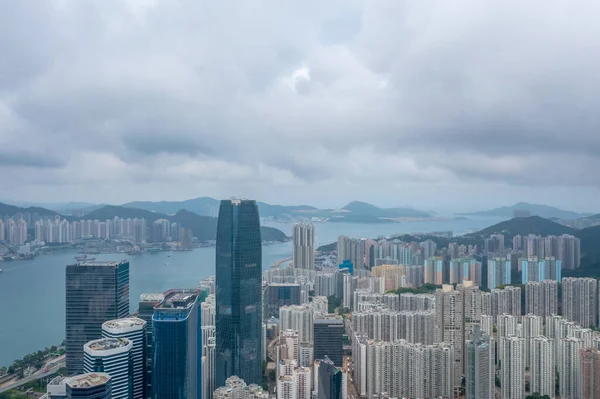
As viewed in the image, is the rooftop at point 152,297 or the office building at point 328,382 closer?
the office building at point 328,382

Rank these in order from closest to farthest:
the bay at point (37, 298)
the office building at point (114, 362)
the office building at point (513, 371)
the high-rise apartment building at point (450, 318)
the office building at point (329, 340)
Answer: the office building at point (114, 362) → the bay at point (37, 298) → the office building at point (513, 371) → the office building at point (329, 340) → the high-rise apartment building at point (450, 318)

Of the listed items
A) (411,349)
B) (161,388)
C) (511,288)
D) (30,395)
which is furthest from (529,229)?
(30,395)

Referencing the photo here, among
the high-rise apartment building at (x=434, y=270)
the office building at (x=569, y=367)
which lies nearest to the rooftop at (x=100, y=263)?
the office building at (x=569, y=367)

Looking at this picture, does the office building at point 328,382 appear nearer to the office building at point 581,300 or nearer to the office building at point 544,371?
the office building at point 544,371

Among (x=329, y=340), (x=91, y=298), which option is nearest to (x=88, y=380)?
(x=91, y=298)

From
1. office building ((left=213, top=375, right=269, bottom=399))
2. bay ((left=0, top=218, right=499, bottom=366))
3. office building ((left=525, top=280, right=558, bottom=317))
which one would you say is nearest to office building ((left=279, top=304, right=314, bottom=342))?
bay ((left=0, top=218, right=499, bottom=366))

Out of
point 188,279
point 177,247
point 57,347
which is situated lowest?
point 57,347

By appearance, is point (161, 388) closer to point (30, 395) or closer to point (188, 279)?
point (30, 395)
